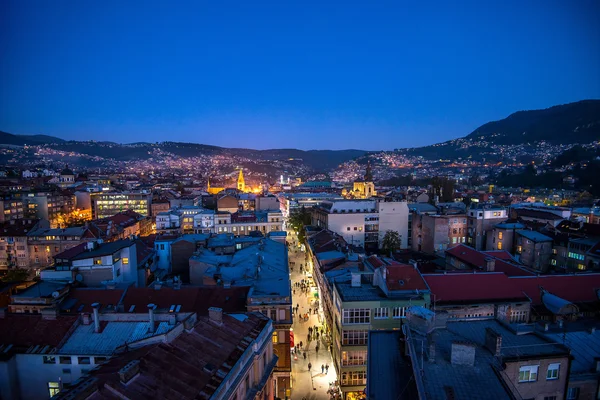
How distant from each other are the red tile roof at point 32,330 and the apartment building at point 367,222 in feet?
163

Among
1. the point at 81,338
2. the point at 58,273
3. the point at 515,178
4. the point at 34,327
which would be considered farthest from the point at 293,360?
the point at 515,178

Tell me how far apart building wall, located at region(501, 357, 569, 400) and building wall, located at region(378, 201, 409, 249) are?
176 ft

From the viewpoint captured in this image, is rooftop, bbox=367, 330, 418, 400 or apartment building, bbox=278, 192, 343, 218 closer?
rooftop, bbox=367, 330, 418, 400

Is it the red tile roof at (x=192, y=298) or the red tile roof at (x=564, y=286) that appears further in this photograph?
the red tile roof at (x=564, y=286)

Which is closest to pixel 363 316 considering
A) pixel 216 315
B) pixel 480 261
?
pixel 216 315

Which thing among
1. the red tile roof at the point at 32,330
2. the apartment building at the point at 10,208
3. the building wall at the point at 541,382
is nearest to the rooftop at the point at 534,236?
the building wall at the point at 541,382

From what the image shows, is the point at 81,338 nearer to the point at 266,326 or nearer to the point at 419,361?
the point at 266,326

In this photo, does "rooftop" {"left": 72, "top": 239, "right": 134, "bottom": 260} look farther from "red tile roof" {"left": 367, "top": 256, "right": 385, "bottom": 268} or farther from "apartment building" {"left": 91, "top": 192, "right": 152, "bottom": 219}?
"apartment building" {"left": 91, "top": 192, "right": 152, "bottom": 219}

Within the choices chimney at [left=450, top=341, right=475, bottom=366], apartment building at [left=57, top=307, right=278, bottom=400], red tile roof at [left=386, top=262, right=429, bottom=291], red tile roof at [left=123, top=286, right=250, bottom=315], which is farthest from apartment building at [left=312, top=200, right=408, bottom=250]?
chimney at [left=450, top=341, right=475, bottom=366]

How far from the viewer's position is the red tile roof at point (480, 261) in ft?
112

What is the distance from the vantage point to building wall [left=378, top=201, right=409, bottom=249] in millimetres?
68125

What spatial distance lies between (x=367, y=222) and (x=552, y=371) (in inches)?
2152

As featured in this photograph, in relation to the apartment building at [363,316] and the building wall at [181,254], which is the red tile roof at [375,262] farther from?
the building wall at [181,254]

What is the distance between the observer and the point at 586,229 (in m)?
50.2
